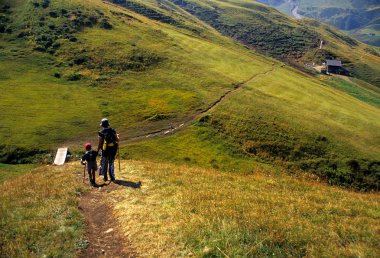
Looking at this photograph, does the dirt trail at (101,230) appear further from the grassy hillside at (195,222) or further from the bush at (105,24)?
the bush at (105,24)

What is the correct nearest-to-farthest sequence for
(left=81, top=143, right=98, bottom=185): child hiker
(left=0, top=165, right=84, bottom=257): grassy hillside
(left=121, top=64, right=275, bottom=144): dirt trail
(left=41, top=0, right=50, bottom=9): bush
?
1. (left=0, top=165, right=84, bottom=257): grassy hillside
2. (left=81, top=143, right=98, bottom=185): child hiker
3. (left=121, top=64, right=275, bottom=144): dirt trail
4. (left=41, top=0, right=50, bottom=9): bush

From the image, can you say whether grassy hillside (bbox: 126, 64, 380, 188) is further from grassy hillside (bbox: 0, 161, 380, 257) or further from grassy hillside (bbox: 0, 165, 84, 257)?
grassy hillside (bbox: 0, 161, 380, 257)

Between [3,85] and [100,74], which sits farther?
[100,74]

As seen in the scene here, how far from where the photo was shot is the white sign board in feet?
133

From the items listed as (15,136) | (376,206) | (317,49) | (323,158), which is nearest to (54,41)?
(15,136)

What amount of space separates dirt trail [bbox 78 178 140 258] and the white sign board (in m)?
21.3

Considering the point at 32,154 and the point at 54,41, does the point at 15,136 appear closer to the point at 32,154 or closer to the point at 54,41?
the point at 32,154

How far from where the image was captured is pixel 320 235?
44.0ft

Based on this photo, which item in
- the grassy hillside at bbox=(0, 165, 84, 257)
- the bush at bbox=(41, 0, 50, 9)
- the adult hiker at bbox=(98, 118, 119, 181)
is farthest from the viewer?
the bush at bbox=(41, 0, 50, 9)

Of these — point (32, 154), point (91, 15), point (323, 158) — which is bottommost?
point (32, 154)

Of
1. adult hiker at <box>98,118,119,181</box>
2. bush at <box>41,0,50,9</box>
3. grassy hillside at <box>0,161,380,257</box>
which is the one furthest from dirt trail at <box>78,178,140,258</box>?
bush at <box>41,0,50,9</box>

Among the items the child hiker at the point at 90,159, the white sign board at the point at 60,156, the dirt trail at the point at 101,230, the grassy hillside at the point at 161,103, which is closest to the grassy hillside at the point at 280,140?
the grassy hillside at the point at 161,103

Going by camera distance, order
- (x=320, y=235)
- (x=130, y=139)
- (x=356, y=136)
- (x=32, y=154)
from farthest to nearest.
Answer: (x=356, y=136), (x=130, y=139), (x=32, y=154), (x=320, y=235)

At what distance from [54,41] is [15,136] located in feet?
144
